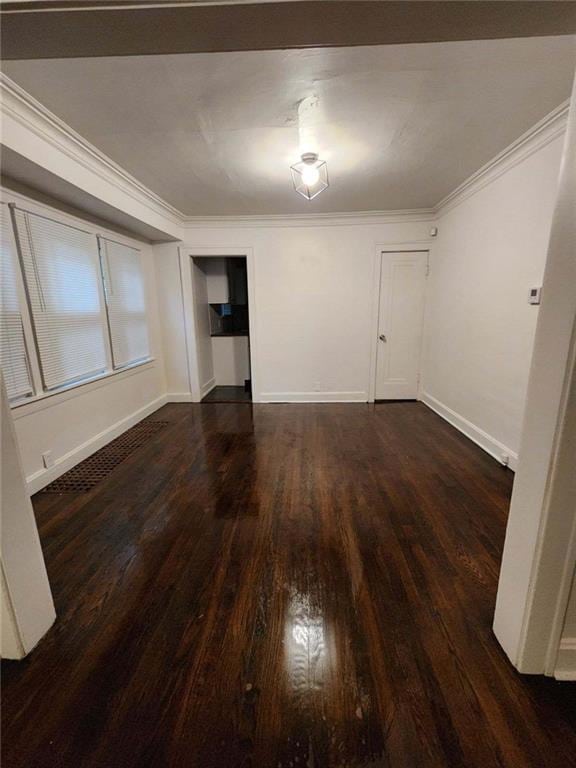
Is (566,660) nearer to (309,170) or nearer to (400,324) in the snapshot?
(309,170)

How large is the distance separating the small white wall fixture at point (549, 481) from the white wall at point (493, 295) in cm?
163

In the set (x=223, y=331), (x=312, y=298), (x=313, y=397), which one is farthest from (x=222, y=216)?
(x=313, y=397)

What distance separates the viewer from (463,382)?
339cm

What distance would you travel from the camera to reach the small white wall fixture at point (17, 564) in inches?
45.1

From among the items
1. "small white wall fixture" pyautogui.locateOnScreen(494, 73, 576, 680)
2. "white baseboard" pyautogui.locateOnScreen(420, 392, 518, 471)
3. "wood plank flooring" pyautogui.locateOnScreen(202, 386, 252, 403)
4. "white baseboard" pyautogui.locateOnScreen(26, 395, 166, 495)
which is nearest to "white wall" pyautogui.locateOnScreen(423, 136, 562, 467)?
"white baseboard" pyautogui.locateOnScreen(420, 392, 518, 471)

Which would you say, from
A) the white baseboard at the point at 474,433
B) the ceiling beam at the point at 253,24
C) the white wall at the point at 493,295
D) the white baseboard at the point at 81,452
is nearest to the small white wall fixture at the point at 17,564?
the white baseboard at the point at 81,452

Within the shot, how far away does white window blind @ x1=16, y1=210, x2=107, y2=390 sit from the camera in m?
2.42

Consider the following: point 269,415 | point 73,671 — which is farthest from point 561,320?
point 269,415

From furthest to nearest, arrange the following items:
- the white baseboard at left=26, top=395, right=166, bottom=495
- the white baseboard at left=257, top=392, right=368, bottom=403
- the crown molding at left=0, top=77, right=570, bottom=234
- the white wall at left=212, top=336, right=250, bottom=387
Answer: the white wall at left=212, top=336, right=250, bottom=387 → the white baseboard at left=257, top=392, right=368, bottom=403 → the white baseboard at left=26, top=395, right=166, bottom=495 → the crown molding at left=0, top=77, right=570, bottom=234

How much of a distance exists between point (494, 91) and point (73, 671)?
3.46 m

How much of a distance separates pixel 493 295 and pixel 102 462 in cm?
388

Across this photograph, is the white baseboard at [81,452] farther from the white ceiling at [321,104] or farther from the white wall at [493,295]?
the white wall at [493,295]

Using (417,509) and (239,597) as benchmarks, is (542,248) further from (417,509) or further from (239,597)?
(239,597)

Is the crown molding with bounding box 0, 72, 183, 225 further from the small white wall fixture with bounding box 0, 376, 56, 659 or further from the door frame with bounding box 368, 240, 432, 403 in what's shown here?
the door frame with bounding box 368, 240, 432, 403
